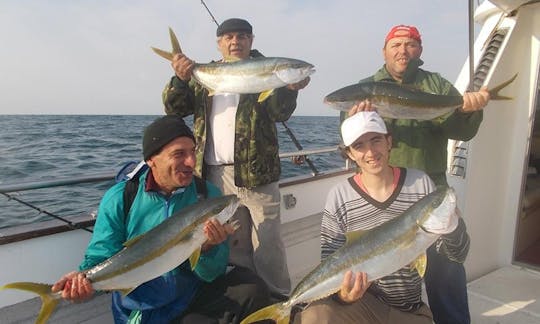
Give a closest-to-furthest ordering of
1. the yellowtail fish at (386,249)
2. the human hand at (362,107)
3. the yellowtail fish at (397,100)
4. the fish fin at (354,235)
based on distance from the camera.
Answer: the yellowtail fish at (386,249) < the fish fin at (354,235) < the human hand at (362,107) < the yellowtail fish at (397,100)

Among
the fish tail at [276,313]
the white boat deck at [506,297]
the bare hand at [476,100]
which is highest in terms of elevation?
the bare hand at [476,100]

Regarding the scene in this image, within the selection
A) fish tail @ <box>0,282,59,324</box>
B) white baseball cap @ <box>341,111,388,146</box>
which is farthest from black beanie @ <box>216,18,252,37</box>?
fish tail @ <box>0,282,59,324</box>

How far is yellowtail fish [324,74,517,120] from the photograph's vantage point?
3.20 meters

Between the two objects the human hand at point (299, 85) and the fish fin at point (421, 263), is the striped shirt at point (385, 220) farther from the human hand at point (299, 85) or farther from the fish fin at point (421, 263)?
the human hand at point (299, 85)

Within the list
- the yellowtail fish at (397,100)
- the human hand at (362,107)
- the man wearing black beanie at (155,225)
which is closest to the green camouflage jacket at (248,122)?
the yellowtail fish at (397,100)

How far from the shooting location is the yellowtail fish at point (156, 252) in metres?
2.32

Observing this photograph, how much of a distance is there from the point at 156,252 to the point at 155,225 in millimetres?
397

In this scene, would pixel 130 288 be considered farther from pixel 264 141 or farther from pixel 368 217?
pixel 264 141

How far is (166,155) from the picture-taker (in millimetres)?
2689

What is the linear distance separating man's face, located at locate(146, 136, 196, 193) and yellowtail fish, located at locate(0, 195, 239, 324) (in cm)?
34

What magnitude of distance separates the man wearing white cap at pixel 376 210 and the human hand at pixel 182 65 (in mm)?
1412

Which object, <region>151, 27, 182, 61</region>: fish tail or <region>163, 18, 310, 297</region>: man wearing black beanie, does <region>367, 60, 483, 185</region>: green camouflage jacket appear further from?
<region>151, 27, 182, 61</region>: fish tail

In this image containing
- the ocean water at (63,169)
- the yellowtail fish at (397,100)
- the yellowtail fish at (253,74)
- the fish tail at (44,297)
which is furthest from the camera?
the ocean water at (63,169)

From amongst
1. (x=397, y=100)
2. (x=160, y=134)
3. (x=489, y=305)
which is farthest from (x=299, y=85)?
(x=489, y=305)
